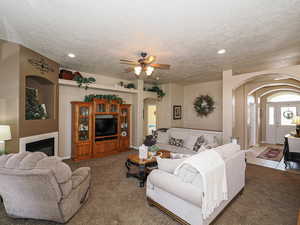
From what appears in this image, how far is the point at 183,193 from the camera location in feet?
5.52

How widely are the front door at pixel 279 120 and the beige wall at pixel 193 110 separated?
11.9ft

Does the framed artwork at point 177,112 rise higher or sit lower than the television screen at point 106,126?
higher

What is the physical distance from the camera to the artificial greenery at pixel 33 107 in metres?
3.28

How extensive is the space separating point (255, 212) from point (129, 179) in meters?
2.26

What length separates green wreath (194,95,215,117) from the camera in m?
5.88

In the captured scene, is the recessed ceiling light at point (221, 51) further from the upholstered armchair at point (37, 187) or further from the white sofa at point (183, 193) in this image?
the upholstered armchair at point (37, 187)

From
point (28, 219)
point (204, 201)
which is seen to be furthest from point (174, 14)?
point (28, 219)

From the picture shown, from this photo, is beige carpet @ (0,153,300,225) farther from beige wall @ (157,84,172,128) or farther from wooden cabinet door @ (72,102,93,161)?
beige wall @ (157,84,172,128)

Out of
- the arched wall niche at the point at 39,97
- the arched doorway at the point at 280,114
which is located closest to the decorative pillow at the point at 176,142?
the arched wall niche at the point at 39,97

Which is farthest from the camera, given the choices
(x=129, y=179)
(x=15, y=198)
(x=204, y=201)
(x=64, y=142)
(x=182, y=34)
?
(x=64, y=142)

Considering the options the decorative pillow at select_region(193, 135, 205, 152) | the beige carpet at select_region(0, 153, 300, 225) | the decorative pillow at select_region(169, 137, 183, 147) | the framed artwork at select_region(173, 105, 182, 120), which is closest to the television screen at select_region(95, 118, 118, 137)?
the beige carpet at select_region(0, 153, 300, 225)

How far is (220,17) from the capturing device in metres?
1.96

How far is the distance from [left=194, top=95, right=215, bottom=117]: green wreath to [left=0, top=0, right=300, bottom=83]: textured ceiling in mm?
2444

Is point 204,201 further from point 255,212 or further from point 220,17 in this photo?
point 220,17
